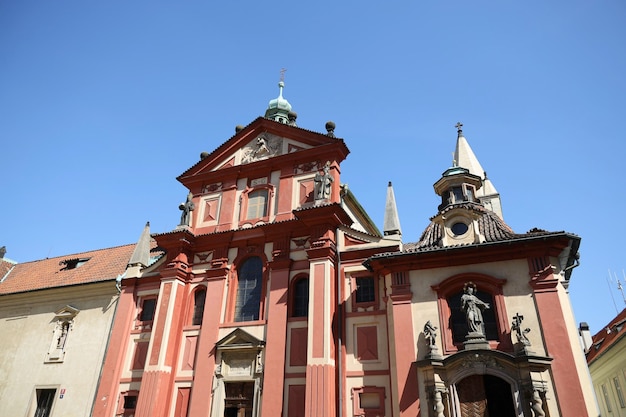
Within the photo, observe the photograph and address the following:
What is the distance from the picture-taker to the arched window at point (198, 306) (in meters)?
19.6

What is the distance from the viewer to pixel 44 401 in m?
21.3

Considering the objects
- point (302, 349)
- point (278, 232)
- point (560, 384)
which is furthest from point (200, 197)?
point (560, 384)

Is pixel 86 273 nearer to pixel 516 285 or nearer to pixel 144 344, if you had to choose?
pixel 144 344

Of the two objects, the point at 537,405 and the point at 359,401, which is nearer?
the point at 537,405

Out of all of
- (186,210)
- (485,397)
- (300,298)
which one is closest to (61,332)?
(186,210)

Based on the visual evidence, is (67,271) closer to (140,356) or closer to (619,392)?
(140,356)

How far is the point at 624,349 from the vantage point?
23.9m

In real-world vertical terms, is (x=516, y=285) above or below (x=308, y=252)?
below

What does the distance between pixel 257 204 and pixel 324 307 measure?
6863 mm

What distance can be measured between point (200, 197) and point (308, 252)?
7633mm

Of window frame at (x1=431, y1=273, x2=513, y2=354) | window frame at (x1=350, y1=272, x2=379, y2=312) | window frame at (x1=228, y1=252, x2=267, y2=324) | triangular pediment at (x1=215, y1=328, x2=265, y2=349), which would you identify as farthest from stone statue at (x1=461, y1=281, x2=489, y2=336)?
window frame at (x1=228, y1=252, x2=267, y2=324)

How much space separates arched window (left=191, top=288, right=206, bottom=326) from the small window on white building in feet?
23.9

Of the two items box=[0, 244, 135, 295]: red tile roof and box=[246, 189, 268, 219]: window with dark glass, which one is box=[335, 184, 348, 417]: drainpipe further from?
box=[0, 244, 135, 295]: red tile roof

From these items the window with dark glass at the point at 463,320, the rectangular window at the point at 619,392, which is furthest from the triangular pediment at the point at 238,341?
the rectangular window at the point at 619,392
